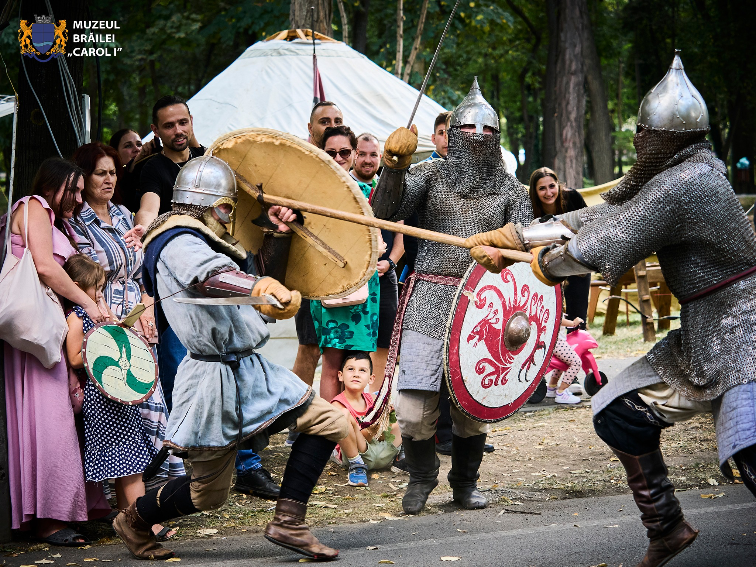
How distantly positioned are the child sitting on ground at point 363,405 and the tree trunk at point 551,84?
10973 mm

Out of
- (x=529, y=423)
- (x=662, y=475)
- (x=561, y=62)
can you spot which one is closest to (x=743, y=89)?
(x=561, y=62)

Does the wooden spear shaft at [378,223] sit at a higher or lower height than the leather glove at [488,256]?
higher

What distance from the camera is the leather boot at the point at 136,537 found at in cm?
380

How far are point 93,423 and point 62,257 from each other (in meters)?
0.79

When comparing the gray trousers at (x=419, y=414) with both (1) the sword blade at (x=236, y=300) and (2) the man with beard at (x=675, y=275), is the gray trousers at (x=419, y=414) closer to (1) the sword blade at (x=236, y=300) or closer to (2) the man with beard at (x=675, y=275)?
(2) the man with beard at (x=675, y=275)

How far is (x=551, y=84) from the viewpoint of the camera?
1942 cm

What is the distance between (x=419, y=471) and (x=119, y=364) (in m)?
1.54

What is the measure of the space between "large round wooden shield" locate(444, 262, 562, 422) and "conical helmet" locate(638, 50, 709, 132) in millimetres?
1272

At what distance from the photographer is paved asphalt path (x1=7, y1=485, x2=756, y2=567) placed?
3752 millimetres

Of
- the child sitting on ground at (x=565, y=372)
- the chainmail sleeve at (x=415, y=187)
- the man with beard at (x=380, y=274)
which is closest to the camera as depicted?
the chainmail sleeve at (x=415, y=187)

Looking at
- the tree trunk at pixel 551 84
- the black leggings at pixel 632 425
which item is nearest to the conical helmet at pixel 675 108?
the black leggings at pixel 632 425

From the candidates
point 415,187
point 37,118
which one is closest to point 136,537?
point 415,187

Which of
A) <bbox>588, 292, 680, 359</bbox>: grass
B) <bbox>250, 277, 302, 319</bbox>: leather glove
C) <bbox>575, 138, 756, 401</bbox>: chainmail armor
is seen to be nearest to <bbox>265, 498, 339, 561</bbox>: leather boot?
<bbox>250, 277, 302, 319</bbox>: leather glove

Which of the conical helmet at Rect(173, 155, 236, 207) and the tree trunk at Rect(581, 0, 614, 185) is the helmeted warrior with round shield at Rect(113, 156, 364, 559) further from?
the tree trunk at Rect(581, 0, 614, 185)
